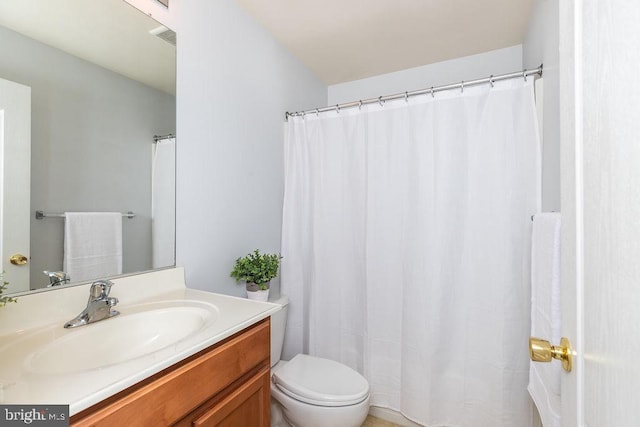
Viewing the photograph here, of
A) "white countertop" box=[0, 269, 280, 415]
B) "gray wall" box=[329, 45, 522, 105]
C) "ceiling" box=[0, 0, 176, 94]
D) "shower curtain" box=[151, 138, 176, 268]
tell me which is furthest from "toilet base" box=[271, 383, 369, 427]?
"gray wall" box=[329, 45, 522, 105]

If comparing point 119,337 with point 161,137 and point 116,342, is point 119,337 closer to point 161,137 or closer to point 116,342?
point 116,342

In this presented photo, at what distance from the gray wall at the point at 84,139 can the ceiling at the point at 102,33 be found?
0.12ft

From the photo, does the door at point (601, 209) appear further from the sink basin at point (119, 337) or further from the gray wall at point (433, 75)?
the gray wall at point (433, 75)

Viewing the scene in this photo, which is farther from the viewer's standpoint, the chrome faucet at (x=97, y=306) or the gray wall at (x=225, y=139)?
the gray wall at (x=225, y=139)

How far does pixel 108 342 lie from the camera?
3.08 feet

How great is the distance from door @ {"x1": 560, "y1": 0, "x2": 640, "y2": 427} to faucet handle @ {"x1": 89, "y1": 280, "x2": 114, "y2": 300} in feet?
4.10

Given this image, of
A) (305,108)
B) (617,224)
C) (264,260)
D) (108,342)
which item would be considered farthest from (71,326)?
(305,108)

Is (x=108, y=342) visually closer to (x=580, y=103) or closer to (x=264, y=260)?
(x=264, y=260)

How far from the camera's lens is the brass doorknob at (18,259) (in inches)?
36.0

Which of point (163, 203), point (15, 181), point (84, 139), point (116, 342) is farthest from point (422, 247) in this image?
point (15, 181)

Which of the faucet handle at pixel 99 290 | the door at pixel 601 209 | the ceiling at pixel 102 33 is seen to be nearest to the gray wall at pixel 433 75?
the ceiling at pixel 102 33

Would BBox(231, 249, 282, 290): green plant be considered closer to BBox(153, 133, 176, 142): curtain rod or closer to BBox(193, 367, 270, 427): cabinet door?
BBox(193, 367, 270, 427): cabinet door

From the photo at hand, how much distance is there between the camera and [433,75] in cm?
233

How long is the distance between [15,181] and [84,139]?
249 millimetres
